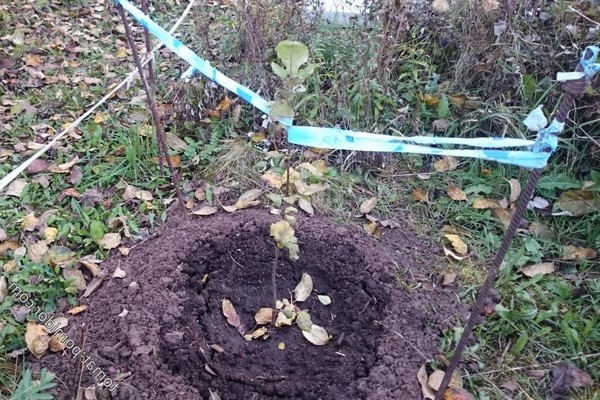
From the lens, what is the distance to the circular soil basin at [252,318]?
192 centimetres

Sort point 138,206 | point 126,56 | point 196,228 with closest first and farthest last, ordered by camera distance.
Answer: point 196,228
point 138,206
point 126,56

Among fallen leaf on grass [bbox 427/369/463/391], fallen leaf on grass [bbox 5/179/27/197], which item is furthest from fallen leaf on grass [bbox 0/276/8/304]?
fallen leaf on grass [bbox 427/369/463/391]

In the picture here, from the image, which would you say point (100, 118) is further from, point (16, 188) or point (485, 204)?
point (485, 204)

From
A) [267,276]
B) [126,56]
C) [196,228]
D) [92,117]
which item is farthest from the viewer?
[126,56]

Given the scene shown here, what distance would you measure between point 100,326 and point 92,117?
1.50 metres

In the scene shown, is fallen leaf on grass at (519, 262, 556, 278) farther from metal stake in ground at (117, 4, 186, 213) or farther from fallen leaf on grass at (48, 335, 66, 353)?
fallen leaf on grass at (48, 335, 66, 353)

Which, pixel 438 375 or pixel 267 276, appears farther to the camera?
pixel 267 276

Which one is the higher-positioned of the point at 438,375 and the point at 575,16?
the point at 575,16

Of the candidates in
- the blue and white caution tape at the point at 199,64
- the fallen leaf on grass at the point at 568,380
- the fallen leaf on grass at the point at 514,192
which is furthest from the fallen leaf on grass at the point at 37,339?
the fallen leaf on grass at the point at 514,192

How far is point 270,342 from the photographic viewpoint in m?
2.07

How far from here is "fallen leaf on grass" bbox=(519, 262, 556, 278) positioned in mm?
2400

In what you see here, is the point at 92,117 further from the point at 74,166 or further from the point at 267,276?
the point at 267,276

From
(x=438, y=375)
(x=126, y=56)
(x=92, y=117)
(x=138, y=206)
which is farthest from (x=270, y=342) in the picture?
(x=126, y=56)

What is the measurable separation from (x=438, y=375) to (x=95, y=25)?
11.3ft
